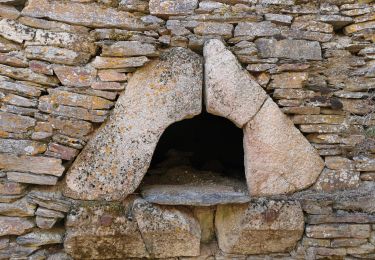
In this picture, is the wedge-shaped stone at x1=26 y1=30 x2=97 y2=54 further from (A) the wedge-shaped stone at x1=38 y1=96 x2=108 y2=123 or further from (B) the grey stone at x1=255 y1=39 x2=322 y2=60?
(B) the grey stone at x1=255 y1=39 x2=322 y2=60

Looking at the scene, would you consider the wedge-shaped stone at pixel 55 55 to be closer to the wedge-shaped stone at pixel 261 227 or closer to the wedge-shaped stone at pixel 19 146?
the wedge-shaped stone at pixel 19 146

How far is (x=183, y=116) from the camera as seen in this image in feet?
8.25

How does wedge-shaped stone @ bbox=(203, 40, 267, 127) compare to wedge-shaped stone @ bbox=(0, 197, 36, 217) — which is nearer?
wedge-shaped stone @ bbox=(0, 197, 36, 217)

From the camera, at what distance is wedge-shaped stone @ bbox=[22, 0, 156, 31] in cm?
236

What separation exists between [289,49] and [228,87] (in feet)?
1.73

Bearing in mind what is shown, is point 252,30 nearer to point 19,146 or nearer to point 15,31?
point 15,31

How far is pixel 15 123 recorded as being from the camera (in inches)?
91.4

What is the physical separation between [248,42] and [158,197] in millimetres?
1277

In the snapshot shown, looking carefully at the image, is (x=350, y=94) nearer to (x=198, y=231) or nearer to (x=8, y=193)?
(x=198, y=231)

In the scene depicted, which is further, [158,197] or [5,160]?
[158,197]

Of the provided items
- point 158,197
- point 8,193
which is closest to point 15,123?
point 8,193

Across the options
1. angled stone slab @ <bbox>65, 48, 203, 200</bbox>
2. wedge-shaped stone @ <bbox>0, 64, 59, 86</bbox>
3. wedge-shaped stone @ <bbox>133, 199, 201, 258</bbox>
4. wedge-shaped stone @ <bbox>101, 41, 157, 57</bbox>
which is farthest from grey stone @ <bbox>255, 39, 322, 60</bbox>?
wedge-shaped stone @ <bbox>0, 64, 59, 86</bbox>

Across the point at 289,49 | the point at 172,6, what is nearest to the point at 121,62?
the point at 172,6

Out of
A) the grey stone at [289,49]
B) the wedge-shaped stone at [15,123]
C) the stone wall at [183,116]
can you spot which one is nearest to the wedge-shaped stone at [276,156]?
the stone wall at [183,116]
